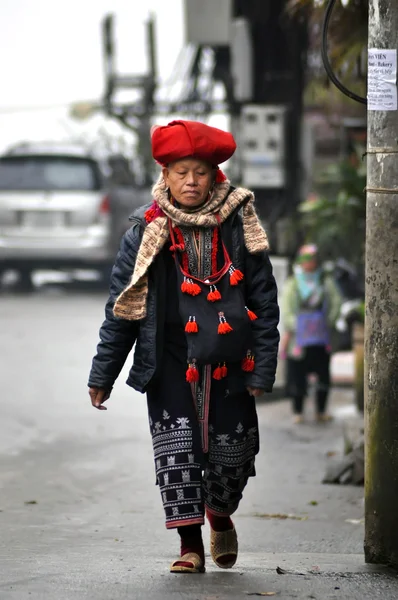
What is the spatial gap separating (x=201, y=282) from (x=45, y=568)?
4.12ft

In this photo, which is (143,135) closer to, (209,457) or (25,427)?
(25,427)

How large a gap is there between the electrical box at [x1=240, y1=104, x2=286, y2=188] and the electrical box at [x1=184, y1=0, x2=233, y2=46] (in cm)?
159

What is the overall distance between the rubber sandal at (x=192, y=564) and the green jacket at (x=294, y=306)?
20.3 ft

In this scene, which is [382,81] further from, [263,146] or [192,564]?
[263,146]

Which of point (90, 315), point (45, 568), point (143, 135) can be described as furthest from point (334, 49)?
Result: point (143, 135)

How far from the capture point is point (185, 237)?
5078mm

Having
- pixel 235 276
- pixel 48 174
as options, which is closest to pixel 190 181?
pixel 235 276

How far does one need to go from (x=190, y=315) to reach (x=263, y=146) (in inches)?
353

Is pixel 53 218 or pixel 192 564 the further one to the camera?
pixel 53 218

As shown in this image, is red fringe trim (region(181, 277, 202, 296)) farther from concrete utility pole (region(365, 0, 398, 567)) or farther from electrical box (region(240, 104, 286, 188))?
electrical box (region(240, 104, 286, 188))

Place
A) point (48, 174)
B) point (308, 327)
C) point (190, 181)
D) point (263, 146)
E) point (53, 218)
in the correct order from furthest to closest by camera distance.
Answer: point (48, 174)
point (53, 218)
point (263, 146)
point (308, 327)
point (190, 181)

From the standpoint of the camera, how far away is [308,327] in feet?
36.8

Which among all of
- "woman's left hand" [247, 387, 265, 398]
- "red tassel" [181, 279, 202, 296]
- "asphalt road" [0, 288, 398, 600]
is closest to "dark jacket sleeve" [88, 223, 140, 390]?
"red tassel" [181, 279, 202, 296]

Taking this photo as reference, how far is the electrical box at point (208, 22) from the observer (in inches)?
587
